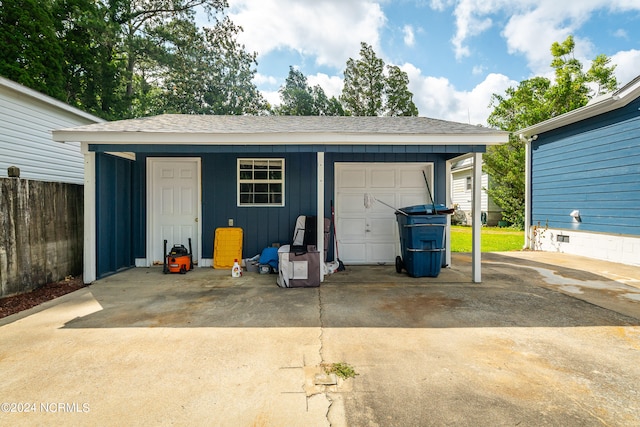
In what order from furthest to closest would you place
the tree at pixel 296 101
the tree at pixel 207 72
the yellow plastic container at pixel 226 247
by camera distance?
the tree at pixel 296 101, the tree at pixel 207 72, the yellow plastic container at pixel 226 247

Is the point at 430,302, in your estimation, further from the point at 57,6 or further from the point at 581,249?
the point at 57,6

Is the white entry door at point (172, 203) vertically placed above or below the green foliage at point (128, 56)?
below

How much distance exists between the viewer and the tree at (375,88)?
23.5 metres

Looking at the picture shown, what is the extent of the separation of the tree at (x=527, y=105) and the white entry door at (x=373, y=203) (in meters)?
9.72

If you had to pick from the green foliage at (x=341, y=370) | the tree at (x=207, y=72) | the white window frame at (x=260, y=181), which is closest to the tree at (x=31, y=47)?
the tree at (x=207, y=72)

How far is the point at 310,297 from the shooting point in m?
4.29

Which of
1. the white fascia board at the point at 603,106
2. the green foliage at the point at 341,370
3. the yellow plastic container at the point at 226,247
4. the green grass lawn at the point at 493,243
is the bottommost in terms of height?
the green foliage at the point at 341,370

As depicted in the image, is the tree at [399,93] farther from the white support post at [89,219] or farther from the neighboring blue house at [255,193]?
the white support post at [89,219]

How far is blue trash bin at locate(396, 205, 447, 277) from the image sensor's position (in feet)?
16.8

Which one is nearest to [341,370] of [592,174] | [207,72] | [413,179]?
[413,179]

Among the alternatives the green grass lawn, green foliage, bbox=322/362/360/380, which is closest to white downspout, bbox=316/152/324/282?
green foliage, bbox=322/362/360/380

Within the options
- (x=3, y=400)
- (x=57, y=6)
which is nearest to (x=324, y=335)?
(x=3, y=400)

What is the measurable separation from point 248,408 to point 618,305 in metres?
4.72

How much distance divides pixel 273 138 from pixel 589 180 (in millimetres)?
7737
